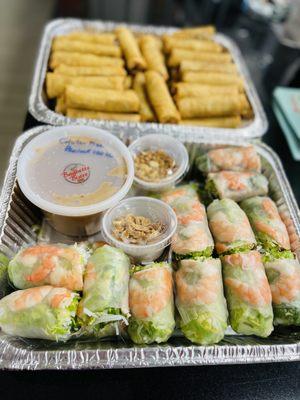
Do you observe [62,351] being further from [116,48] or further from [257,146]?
[116,48]

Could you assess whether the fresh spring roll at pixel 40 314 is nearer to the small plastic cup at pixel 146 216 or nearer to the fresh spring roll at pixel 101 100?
the small plastic cup at pixel 146 216

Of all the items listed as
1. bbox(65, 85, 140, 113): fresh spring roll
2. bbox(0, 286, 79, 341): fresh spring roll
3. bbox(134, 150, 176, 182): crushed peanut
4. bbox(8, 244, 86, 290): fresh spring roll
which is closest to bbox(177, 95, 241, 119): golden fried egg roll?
bbox(65, 85, 140, 113): fresh spring roll

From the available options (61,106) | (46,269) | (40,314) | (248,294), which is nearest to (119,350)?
(40,314)

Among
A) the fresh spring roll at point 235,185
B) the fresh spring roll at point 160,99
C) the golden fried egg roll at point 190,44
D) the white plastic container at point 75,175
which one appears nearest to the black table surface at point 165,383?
the white plastic container at point 75,175

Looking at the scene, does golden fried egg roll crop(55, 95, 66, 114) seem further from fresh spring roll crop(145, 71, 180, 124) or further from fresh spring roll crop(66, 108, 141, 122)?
fresh spring roll crop(145, 71, 180, 124)

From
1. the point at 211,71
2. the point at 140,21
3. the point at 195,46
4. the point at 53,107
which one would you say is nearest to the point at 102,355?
the point at 53,107

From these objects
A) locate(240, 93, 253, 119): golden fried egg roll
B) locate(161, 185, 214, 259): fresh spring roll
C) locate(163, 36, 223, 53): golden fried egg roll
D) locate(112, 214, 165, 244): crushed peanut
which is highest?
locate(163, 36, 223, 53): golden fried egg roll
